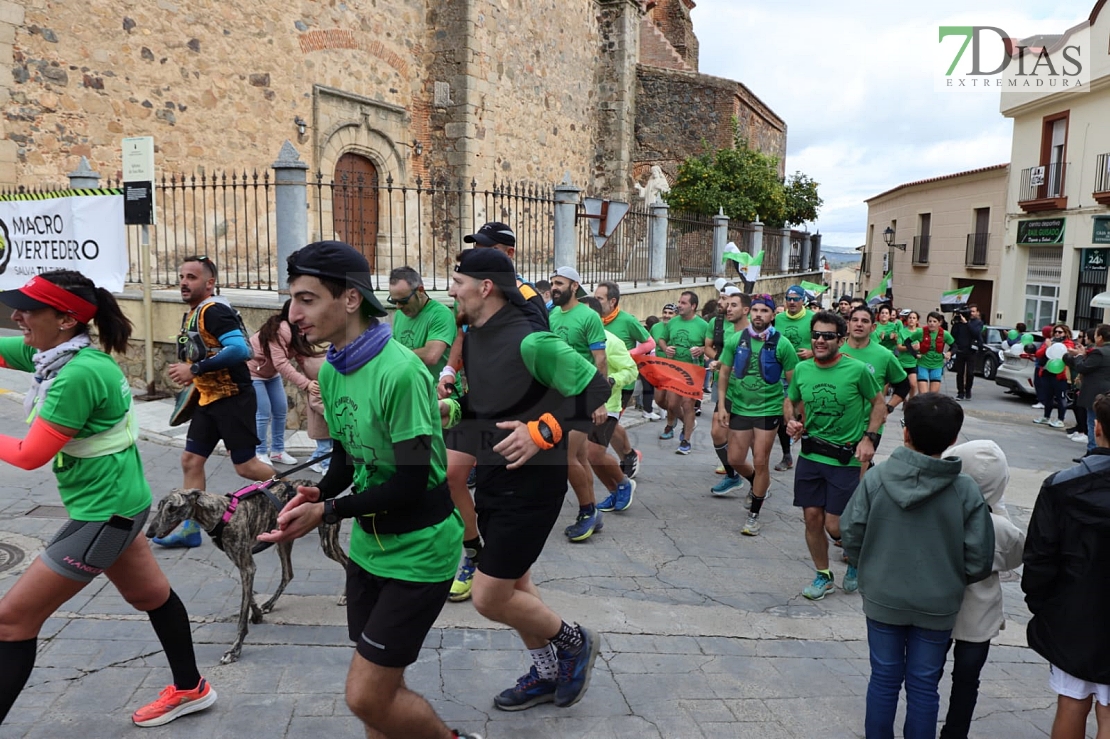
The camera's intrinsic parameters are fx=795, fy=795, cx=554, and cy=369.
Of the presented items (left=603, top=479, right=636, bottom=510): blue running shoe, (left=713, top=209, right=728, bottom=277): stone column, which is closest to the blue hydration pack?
(left=603, top=479, right=636, bottom=510): blue running shoe

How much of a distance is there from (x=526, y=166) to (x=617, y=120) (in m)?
5.32

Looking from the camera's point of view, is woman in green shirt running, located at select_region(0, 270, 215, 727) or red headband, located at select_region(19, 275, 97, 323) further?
red headband, located at select_region(19, 275, 97, 323)

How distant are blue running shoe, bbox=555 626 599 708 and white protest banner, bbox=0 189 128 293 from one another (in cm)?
755

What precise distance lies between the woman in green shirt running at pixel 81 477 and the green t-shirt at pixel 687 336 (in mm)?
7150

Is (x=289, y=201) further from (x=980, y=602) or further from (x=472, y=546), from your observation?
→ (x=980, y=602)

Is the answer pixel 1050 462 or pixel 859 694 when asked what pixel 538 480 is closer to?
pixel 859 694

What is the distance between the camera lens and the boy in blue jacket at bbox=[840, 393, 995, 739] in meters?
3.05

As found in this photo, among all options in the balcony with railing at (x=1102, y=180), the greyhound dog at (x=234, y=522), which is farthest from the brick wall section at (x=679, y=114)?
the greyhound dog at (x=234, y=522)

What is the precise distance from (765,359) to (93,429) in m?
4.77

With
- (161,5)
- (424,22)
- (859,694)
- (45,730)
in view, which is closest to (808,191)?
(424,22)

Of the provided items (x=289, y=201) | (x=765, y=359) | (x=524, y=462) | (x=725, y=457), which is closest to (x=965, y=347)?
(x=725, y=457)

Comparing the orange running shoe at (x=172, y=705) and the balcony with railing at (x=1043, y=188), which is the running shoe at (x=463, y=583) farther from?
the balcony with railing at (x=1043, y=188)

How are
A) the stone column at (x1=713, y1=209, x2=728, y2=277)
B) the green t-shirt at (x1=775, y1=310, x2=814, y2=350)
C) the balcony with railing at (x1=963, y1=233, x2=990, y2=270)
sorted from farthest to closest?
the balcony with railing at (x1=963, y1=233, x2=990, y2=270) < the stone column at (x1=713, y1=209, x2=728, y2=277) < the green t-shirt at (x1=775, y1=310, x2=814, y2=350)

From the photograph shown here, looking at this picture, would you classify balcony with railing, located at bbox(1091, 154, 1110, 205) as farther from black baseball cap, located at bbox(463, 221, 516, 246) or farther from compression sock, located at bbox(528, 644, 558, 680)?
compression sock, located at bbox(528, 644, 558, 680)
